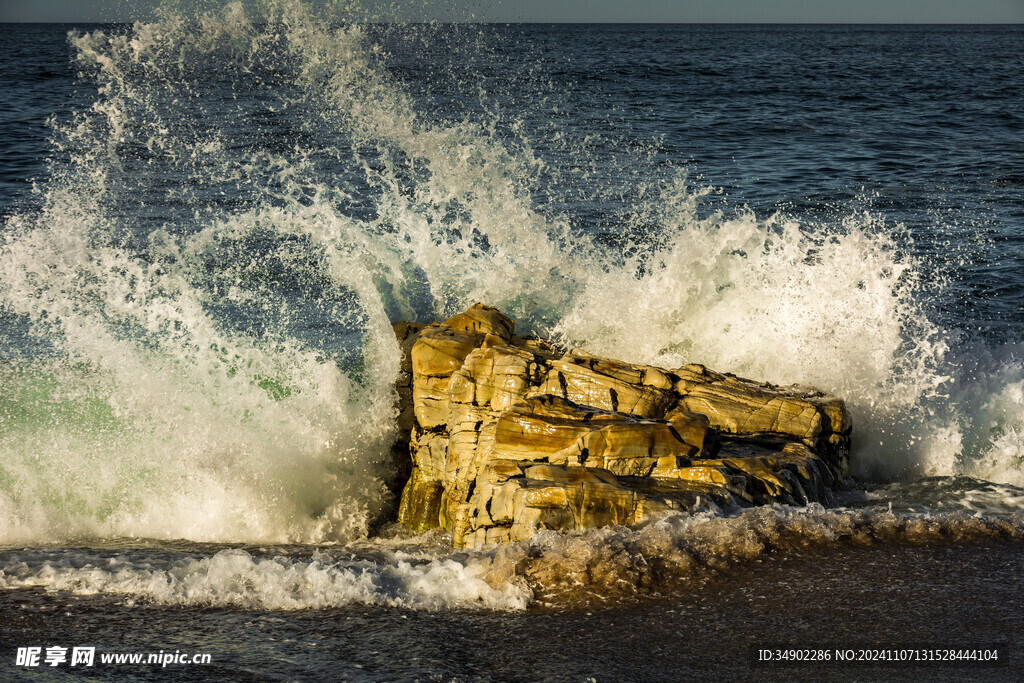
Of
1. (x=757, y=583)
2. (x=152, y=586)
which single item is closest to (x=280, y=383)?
(x=152, y=586)

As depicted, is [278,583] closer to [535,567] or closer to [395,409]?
[535,567]

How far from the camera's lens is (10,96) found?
24.4m

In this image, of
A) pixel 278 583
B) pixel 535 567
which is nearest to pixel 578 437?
pixel 535 567

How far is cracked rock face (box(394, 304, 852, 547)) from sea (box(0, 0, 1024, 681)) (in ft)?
0.81

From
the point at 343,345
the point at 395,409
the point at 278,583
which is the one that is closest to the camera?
the point at 278,583

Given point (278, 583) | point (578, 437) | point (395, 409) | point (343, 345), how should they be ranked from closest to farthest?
point (278, 583) → point (578, 437) → point (395, 409) → point (343, 345)

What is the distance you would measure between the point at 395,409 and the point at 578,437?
2.08 meters

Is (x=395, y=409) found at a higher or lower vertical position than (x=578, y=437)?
lower

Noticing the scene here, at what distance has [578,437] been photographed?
17.4 ft

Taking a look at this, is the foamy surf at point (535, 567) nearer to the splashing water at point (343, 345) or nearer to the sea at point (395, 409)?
the sea at point (395, 409)

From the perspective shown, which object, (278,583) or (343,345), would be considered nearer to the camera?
(278,583)

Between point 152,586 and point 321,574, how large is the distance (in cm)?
85

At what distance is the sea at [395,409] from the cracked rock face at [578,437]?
0.81 feet

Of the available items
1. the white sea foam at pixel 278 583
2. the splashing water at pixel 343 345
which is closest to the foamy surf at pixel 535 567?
the white sea foam at pixel 278 583
